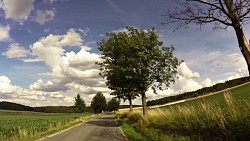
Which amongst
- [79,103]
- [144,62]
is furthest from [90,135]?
[79,103]

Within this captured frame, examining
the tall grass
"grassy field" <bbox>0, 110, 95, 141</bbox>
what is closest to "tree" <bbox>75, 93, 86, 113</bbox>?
"grassy field" <bbox>0, 110, 95, 141</bbox>

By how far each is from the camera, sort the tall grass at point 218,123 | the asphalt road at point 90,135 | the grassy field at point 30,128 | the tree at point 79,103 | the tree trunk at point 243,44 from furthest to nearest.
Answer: the tree at point 79,103 < the grassy field at point 30,128 < the asphalt road at point 90,135 < the tall grass at point 218,123 < the tree trunk at point 243,44

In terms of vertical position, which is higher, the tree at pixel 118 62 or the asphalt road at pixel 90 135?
the tree at pixel 118 62

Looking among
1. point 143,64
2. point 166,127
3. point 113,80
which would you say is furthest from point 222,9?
point 113,80

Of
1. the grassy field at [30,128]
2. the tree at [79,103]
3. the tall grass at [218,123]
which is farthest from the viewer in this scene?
the tree at [79,103]

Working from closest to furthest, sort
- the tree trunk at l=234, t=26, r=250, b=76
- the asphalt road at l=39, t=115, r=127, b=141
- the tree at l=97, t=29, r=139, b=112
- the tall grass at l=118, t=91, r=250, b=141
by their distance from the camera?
the tree trunk at l=234, t=26, r=250, b=76
the tall grass at l=118, t=91, r=250, b=141
the asphalt road at l=39, t=115, r=127, b=141
the tree at l=97, t=29, r=139, b=112

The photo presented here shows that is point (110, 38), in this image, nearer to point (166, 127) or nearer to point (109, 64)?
point (109, 64)

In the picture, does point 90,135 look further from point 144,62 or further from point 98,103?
point 98,103

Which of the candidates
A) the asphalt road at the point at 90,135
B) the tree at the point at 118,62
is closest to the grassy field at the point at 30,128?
the asphalt road at the point at 90,135

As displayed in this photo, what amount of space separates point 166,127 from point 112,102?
440ft

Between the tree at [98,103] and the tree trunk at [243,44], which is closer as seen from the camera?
the tree trunk at [243,44]

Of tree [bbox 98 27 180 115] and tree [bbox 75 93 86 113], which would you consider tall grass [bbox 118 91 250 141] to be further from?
tree [bbox 75 93 86 113]

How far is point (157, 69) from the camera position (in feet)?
98.6

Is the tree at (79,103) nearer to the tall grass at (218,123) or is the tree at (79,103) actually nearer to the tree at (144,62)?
the tree at (144,62)
